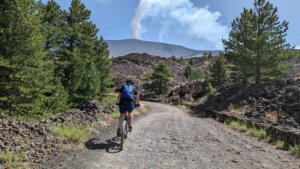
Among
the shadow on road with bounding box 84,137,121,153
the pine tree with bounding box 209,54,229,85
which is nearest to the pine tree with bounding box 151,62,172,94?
the pine tree with bounding box 209,54,229,85

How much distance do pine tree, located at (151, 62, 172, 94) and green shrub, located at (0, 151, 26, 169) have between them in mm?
68072

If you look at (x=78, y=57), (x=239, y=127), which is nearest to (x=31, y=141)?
(x=239, y=127)

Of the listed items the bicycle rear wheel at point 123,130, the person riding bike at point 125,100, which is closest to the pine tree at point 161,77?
the bicycle rear wheel at point 123,130

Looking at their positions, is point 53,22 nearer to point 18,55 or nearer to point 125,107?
point 18,55

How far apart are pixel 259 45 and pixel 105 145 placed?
24.8 m

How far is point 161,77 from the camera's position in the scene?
76750mm

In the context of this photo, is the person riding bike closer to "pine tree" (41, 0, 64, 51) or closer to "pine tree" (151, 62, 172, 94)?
"pine tree" (41, 0, 64, 51)

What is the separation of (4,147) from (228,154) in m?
6.42

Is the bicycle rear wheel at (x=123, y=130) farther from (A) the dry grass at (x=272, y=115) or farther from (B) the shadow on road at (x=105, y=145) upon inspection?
(A) the dry grass at (x=272, y=115)

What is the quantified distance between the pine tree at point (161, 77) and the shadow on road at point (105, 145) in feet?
212

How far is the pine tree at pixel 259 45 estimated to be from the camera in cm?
3096

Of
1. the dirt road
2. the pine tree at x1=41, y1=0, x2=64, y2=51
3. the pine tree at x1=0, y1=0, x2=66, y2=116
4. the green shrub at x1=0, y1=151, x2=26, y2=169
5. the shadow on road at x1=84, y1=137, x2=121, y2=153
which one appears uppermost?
the pine tree at x1=41, y1=0, x2=64, y2=51

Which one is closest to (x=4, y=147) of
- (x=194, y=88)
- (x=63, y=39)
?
(x=63, y=39)

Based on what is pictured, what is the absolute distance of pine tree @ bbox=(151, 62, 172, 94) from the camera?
7594 cm
